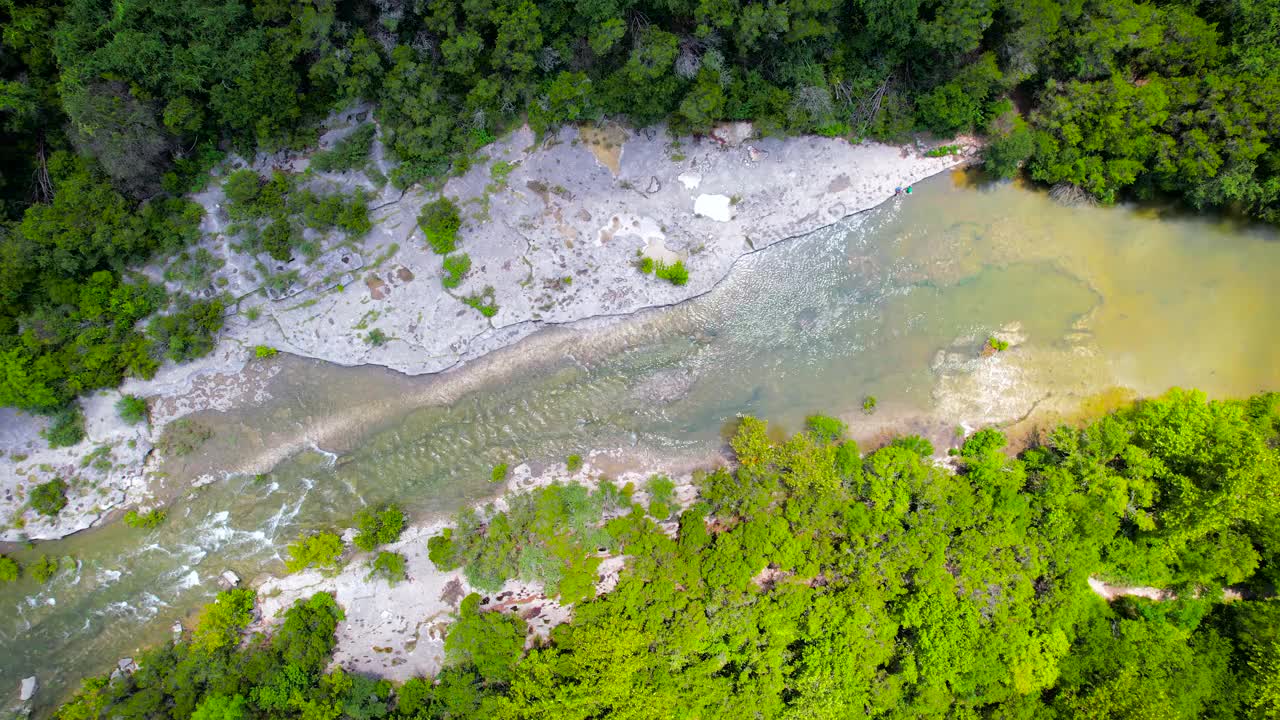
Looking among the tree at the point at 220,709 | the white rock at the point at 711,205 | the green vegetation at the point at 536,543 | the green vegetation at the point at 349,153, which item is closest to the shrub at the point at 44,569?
the tree at the point at 220,709

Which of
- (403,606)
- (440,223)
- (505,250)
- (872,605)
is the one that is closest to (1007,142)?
(872,605)

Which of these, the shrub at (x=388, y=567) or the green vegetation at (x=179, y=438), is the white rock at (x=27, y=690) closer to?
the green vegetation at (x=179, y=438)

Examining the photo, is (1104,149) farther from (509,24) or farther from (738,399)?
(509,24)

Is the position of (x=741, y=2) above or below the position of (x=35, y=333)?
above

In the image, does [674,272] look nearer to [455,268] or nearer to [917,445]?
[455,268]

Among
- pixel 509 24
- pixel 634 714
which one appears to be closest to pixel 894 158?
pixel 509 24

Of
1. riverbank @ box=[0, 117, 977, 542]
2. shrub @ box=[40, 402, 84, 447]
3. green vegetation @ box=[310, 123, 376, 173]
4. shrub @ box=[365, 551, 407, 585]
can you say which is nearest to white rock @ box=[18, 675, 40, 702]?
riverbank @ box=[0, 117, 977, 542]

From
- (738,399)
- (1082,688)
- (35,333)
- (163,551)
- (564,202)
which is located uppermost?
(564,202)
